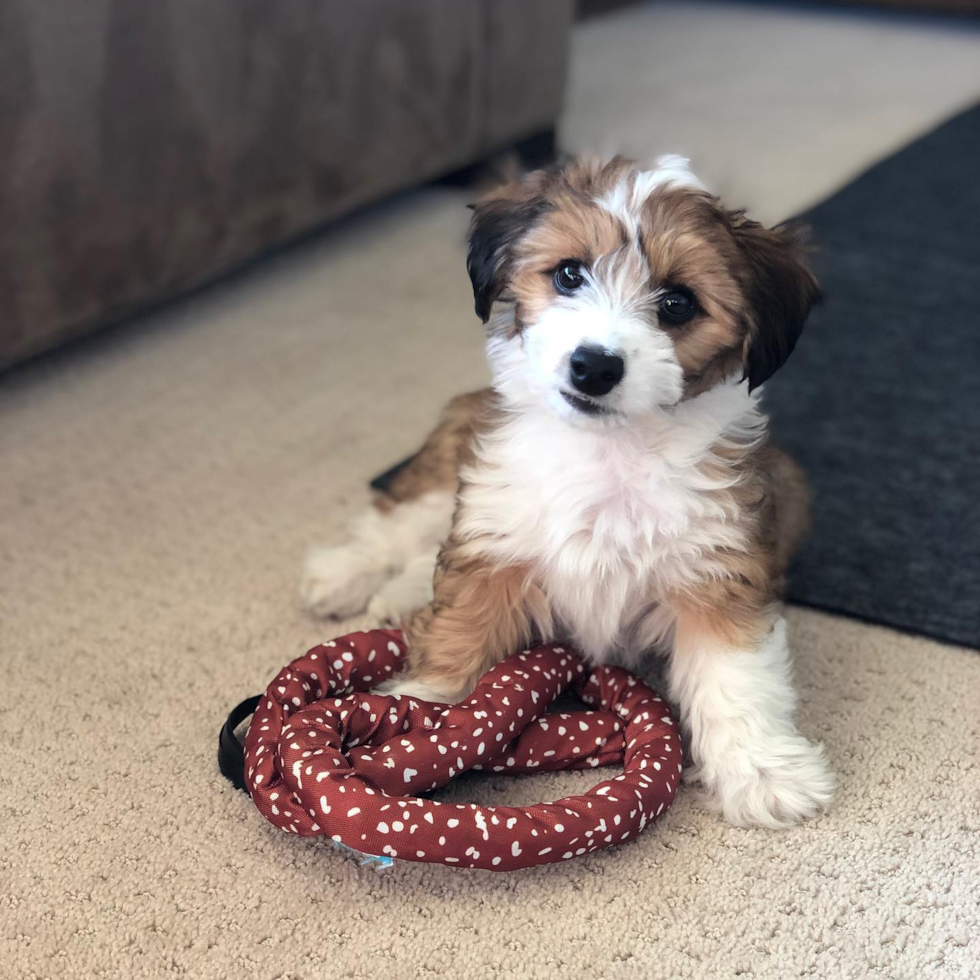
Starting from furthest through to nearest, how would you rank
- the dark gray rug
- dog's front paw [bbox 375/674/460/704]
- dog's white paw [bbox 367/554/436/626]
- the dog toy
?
the dark gray rug, dog's white paw [bbox 367/554/436/626], dog's front paw [bbox 375/674/460/704], the dog toy

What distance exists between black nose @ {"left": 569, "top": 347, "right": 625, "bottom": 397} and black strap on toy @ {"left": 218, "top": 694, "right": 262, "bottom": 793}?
561 mm

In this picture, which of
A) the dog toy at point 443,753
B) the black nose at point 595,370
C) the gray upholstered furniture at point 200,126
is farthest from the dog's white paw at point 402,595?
the gray upholstered furniture at point 200,126

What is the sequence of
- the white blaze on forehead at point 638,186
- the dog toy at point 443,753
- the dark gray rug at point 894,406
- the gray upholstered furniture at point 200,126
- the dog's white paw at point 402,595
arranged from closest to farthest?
the dog toy at point 443,753, the white blaze on forehead at point 638,186, the dog's white paw at point 402,595, the dark gray rug at point 894,406, the gray upholstered furniture at point 200,126

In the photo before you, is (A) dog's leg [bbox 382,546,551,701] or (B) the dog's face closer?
(B) the dog's face

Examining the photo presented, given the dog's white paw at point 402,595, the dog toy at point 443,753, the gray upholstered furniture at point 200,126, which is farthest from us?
the gray upholstered furniture at point 200,126

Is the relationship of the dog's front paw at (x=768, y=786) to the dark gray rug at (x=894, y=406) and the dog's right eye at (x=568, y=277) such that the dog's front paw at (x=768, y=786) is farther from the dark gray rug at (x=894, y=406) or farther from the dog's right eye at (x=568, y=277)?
the dog's right eye at (x=568, y=277)

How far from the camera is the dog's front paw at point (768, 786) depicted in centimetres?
136

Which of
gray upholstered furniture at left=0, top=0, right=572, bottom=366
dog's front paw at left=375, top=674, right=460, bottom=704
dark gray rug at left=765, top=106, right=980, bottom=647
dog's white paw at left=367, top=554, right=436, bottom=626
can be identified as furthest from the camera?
gray upholstered furniture at left=0, top=0, right=572, bottom=366

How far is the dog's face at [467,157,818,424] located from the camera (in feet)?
4.19

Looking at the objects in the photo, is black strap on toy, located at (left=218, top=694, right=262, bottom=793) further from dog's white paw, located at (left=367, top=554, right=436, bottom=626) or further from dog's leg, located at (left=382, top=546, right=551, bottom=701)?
dog's white paw, located at (left=367, top=554, right=436, bottom=626)

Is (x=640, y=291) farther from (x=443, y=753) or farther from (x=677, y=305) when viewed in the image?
(x=443, y=753)

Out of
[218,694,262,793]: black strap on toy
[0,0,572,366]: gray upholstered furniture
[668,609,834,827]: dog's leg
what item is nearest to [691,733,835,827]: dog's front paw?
[668,609,834,827]: dog's leg

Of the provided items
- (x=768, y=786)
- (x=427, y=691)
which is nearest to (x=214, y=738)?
(x=427, y=691)

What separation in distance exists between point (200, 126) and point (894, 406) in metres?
1.49
